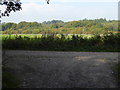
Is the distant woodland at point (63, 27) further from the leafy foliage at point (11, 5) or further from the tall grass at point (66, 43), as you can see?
the leafy foliage at point (11, 5)

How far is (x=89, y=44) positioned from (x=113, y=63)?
6.29 m

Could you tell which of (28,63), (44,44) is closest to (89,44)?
(44,44)

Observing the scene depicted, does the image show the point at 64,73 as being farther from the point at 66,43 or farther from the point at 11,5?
the point at 66,43

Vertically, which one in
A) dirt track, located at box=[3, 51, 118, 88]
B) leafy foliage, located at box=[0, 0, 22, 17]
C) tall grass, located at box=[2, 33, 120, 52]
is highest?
leafy foliage, located at box=[0, 0, 22, 17]

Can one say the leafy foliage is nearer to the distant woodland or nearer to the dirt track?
the dirt track

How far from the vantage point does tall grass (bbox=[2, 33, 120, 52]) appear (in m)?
12.5

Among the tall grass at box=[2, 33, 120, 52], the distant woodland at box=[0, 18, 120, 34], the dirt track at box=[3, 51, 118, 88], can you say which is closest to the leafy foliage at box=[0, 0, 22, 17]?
the dirt track at box=[3, 51, 118, 88]

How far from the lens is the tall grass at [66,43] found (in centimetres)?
1252

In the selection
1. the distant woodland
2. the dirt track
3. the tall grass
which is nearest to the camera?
the dirt track

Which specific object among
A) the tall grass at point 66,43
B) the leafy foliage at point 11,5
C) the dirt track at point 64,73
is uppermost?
the leafy foliage at point 11,5

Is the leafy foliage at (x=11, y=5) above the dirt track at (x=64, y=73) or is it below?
above

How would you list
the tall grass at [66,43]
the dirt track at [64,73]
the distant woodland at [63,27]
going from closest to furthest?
the dirt track at [64,73] → the tall grass at [66,43] → the distant woodland at [63,27]

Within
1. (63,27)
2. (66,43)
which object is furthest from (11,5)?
(63,27)

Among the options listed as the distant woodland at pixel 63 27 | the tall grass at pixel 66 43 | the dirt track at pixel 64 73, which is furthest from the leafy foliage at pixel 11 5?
the distant woodland at pixel 63 27
